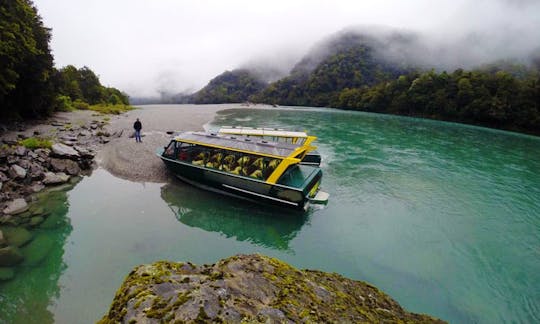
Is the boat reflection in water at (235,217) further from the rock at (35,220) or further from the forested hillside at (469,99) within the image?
the forested hillside at (469,99)

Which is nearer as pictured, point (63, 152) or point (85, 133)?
point (63, 152)

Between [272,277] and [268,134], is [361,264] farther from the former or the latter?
[268,134]

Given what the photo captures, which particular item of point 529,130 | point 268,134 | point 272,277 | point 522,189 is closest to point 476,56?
point 529,130

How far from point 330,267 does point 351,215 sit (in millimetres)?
4813

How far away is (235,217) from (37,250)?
780 centimetres

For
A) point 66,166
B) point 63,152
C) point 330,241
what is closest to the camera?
point 330,241

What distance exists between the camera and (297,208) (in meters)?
13.0

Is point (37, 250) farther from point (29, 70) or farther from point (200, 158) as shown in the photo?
point (29, 70)

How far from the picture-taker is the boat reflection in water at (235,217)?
1177 centimetres

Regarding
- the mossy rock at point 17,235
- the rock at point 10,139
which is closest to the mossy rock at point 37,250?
the mossy rock at point 17,235

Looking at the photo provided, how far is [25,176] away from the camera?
14.0 meters

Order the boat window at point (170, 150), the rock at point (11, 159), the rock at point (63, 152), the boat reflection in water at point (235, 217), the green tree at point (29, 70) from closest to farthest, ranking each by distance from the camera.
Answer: the boat reflection in water at point (235, 217), the rock at point (11, 159), the boat window at point (170, 150), the rock at point (63, 152), the green tree at point (29, 70)

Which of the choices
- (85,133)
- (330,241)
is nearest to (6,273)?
(330,241)

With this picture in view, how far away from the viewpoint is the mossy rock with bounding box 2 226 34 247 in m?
9.70
